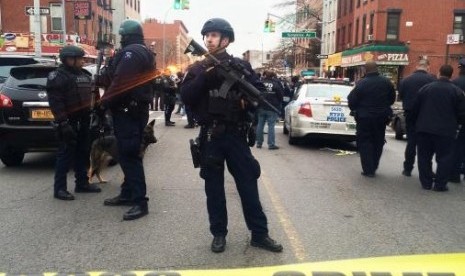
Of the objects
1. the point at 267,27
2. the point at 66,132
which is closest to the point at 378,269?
the point at 66,132

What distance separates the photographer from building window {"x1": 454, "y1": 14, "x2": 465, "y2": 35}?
3656 centimetres

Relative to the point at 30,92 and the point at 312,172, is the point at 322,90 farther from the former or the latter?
the point at 30,92

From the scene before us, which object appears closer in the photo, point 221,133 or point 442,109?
point 221,133

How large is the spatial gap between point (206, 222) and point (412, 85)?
4603 mm

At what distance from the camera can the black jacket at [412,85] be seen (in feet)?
26.6

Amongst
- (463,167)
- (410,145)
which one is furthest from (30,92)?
(463,167)

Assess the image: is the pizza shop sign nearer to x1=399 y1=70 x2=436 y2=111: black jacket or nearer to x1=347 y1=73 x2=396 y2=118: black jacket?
x1=399 y1=70 x2=436 y2=111: black jacket

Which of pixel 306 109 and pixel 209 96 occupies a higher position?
pixel 209 96

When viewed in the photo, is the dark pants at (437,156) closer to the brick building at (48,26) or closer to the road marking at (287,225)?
the road marking at (287,225)

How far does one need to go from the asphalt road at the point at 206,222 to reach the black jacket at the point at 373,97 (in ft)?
3.31

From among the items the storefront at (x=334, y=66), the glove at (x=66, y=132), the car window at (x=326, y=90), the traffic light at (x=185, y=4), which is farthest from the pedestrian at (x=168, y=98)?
the storefront at (x=334, y=66)

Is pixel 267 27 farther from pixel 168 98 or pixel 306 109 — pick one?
pixel 306 109

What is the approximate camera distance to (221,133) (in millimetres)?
4176

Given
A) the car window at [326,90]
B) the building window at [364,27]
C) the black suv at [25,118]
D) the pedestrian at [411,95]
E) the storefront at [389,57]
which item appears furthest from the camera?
the building window at [364,27]
